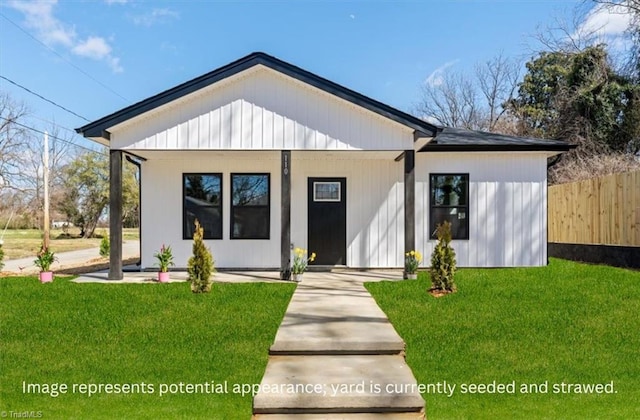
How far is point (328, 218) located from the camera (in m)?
11.1

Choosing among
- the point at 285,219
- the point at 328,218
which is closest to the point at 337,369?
the point at 285,219

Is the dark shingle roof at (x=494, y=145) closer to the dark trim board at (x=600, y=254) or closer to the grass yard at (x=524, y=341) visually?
the dark trim board at (x=600, y=254)

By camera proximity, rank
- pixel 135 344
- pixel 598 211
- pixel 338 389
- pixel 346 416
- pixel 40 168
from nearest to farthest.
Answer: pixel 346 416 < pixel 338 389 < pixel 135 344 < pixel 598 211 < pixel 40 168

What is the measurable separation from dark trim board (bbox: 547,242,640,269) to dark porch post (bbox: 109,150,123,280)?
1040 centimetres

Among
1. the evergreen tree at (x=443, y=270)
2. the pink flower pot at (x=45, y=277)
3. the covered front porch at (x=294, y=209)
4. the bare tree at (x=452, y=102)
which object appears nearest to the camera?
the evergreen tree at (x=443, y=270)

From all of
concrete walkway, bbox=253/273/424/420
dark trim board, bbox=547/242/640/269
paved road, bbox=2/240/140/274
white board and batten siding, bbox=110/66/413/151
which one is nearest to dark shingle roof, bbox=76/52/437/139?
white board and batten siding, bbox=110/66/413/151

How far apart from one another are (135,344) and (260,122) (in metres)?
4.97

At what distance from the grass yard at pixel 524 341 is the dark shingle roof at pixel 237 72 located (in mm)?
3088

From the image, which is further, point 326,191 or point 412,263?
point 326,191

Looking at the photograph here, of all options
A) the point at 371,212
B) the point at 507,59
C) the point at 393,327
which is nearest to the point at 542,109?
the point at 507,59

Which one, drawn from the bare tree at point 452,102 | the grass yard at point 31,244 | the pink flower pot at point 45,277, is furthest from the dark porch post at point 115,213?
the bare tree at point 452,102

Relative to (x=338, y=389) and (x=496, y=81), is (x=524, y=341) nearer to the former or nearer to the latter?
(x=338, y=389)

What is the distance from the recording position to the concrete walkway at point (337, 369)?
3805mm

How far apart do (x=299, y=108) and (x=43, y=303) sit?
534 centimetres
